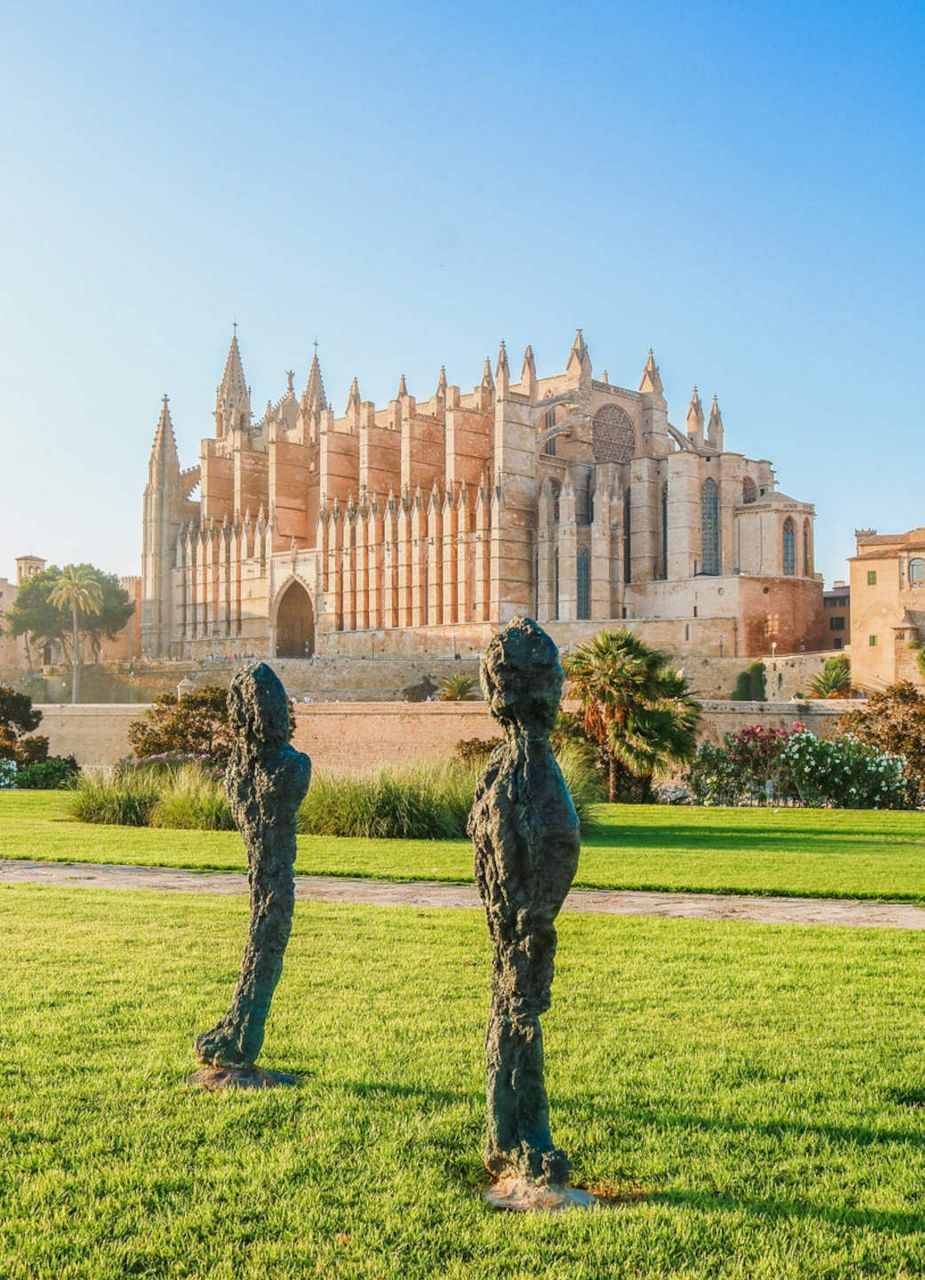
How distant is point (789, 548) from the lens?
4478 centimetres

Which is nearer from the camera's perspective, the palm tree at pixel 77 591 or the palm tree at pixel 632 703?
the palm tree at pixel 632 703

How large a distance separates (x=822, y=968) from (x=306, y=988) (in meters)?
2.73

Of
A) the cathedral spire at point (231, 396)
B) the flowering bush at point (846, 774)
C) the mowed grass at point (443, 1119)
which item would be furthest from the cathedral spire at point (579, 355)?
the mowed grass at point (443, 1119)

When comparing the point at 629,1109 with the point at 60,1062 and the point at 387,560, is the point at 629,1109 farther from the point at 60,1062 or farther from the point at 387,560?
the point at 387,560

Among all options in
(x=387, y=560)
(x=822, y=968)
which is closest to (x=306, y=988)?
(x=822, y=968)

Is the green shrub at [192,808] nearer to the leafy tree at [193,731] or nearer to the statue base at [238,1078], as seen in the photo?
the leafy tree at [193,731]

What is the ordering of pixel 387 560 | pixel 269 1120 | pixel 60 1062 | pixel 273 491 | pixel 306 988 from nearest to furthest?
1. pixel 269 1120
2. pixel 60 1062
3. pixel 306 988
4. pixel 387 560
5. pixel 273 491

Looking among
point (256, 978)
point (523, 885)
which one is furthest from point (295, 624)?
point (523, 885)

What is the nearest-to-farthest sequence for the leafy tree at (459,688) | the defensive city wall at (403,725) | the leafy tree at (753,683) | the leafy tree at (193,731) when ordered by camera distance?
1. the leafy tree at (193,731)
2. the defensive city wall at (403,725)
3. the leafy tree at (459,688)
4. the leafy tree at (753,683)

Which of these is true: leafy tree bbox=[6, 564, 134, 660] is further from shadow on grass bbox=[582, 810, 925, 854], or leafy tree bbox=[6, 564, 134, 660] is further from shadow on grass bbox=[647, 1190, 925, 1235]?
shadow on grass bbox=[647, 1190, 925, 1235]

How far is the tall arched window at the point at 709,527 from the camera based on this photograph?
46.5 m

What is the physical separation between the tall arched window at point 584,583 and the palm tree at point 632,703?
26.3 meters

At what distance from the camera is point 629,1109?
4172mm

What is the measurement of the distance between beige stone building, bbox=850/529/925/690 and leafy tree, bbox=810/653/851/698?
1.02 feet
